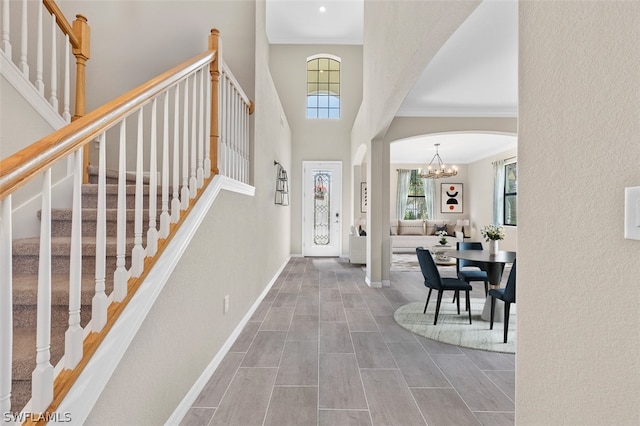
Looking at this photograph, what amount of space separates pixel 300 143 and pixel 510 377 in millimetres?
7044

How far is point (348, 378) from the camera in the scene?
7.31 ft

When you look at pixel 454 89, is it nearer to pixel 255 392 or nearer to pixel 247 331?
pixel 247 331

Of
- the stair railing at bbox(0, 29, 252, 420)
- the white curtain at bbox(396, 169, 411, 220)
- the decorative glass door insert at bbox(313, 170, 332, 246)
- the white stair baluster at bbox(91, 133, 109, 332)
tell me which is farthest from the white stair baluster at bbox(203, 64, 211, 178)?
the white curtain at bbox(396, 169, 411, 220)

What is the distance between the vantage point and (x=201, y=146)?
2229 mm

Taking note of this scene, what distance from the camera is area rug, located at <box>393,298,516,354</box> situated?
9.34 ft

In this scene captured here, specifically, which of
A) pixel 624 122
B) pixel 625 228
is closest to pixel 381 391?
pixel 625 228

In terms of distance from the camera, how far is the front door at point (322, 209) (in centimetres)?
836

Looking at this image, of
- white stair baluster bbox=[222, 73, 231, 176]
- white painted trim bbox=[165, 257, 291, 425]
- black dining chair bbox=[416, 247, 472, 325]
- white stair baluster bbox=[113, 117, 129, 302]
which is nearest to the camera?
white stair baluster bbox=[113, 117, 129, 302]

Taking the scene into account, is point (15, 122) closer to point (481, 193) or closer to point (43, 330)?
point (43, 330)

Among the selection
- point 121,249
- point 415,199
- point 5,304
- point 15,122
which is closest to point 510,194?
point 415,199

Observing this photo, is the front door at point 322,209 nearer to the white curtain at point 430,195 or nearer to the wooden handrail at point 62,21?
the white curtain at point 430,195

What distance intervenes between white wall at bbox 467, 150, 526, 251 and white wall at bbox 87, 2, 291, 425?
23.2ft

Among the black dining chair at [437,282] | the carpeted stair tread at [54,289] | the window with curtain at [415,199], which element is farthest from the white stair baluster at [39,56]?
the window with curtain at [415,199]

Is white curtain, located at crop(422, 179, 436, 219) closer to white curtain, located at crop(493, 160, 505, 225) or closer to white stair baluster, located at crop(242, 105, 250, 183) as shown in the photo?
white curtain, located at crop(493, 160, 505, 225)
